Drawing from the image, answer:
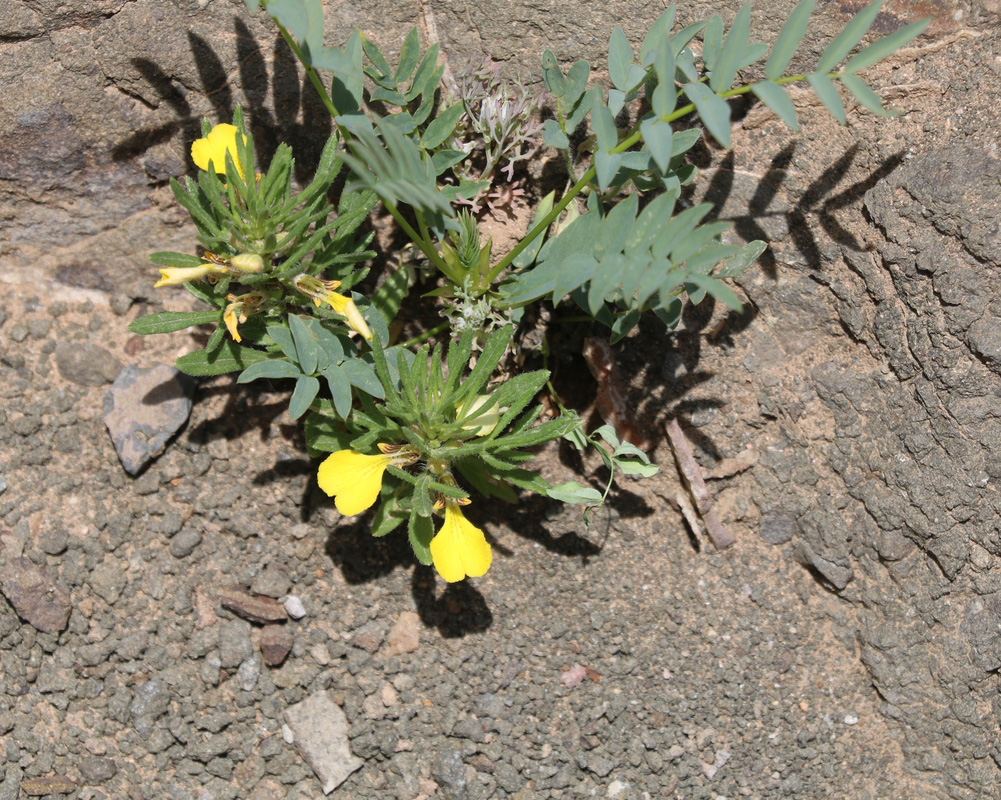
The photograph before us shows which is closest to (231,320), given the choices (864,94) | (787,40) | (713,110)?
(713,110)

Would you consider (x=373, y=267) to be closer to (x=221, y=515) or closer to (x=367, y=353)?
(x=367, y=353)

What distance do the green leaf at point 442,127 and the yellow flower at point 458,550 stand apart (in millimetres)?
1116

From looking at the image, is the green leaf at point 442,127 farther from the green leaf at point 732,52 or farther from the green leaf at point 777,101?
the green leaf at point 777,101

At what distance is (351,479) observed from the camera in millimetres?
2486

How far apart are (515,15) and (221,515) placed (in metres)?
1.98

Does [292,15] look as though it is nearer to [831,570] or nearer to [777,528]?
Result: [777,528]

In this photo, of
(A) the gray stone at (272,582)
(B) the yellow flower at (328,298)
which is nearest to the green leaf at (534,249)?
(B) the yellow flower at (328,298)

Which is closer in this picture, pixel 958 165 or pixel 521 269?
pixel 958 165

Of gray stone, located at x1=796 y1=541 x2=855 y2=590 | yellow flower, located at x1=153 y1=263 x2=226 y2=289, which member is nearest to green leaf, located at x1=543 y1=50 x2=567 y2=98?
yellow flower, located at x1=153 y1=263 x2=226 y2=289

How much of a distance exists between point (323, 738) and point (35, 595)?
1056mm

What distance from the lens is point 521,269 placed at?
9.17ft

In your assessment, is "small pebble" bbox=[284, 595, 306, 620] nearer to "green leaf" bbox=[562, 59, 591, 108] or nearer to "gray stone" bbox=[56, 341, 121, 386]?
"gray stone" bbox=[56, 341, 121, 386]

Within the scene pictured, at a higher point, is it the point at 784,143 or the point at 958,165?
the point at 958,165

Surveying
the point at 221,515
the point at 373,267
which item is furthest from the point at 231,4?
the point at 221,515
